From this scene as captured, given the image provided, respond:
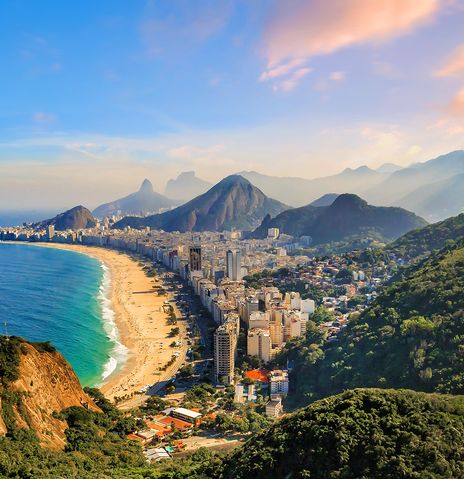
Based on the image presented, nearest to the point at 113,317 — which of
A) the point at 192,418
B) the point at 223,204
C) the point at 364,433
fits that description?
the point at 192,418

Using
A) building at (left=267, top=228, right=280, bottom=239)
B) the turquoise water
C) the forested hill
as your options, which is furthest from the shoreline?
building at (left=267, top=228, right=280, bottom=239)

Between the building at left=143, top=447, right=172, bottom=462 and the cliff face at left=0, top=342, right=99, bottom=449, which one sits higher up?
the cliff face at left=0, top=342, right=99, bottom=449

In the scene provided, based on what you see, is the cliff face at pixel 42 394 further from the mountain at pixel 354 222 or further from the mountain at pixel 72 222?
the mountain at pixel 72 222

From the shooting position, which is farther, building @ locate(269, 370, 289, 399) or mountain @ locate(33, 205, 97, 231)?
mountain @ locate(33, 205, 97, 231)

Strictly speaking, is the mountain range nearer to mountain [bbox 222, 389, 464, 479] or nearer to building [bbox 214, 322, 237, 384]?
building [bbox 214, 322, 237, 384]

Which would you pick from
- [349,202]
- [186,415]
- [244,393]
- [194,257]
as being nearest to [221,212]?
[349,202]

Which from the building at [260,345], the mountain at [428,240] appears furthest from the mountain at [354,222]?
the building at [260,345]
